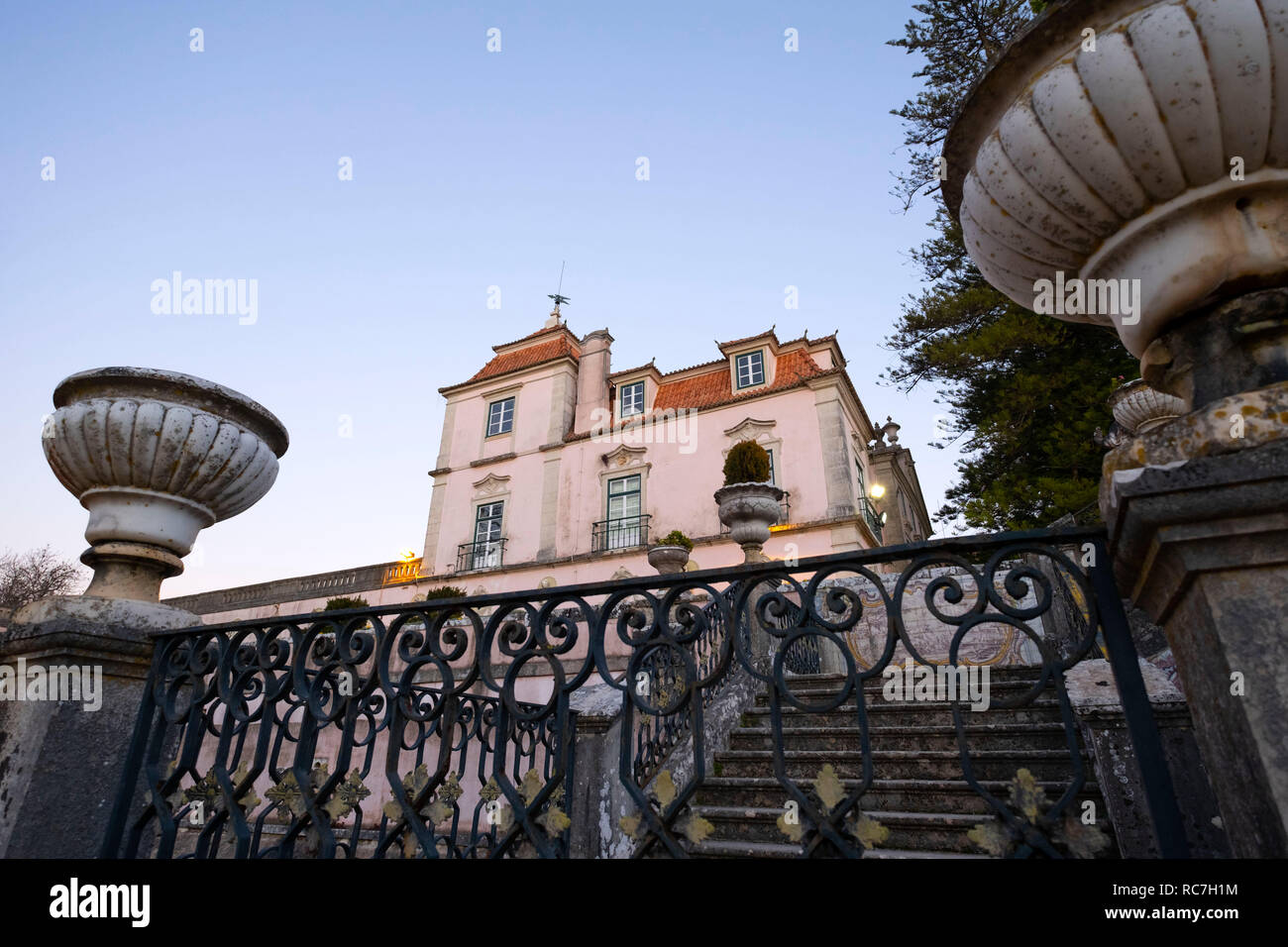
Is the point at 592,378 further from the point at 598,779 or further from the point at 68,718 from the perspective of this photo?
the point at 68,718

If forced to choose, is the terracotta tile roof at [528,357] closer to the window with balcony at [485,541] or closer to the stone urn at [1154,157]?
the window with balcony at [485,541]

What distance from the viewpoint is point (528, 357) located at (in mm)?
21609

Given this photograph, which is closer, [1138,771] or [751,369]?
[1138,771]

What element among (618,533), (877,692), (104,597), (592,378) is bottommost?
(877,692)

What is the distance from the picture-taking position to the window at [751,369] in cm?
1775

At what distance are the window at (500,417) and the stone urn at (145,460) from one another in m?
17.8

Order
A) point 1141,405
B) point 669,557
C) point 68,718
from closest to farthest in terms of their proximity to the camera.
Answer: point 68,718
point 1141,405
point 669,557

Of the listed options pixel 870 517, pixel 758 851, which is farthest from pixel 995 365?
pixel 758 851

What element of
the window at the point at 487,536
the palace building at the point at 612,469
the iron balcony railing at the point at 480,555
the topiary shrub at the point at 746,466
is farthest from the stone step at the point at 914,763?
the window at the point at 487,536

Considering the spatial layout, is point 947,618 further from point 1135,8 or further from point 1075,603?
point 1075,603

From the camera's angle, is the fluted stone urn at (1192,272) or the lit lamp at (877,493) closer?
the fluted stone urn at (1192,272)

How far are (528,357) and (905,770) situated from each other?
1944 centimetres

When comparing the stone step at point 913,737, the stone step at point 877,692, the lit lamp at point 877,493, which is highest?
the lit lamp at point 877,493
